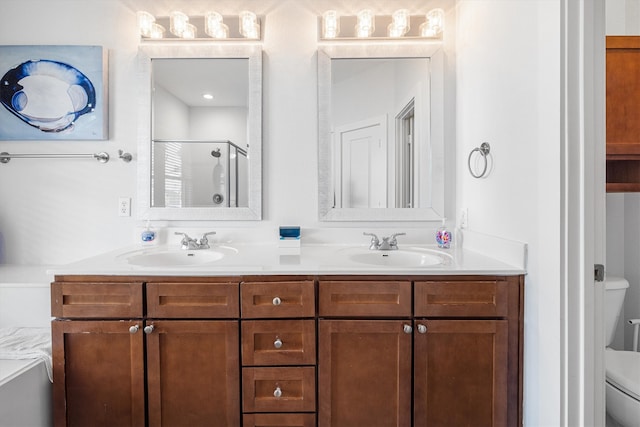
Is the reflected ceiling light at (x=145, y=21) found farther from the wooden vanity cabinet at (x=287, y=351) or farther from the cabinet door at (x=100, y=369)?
the cabinet door at (x=100, y=369)

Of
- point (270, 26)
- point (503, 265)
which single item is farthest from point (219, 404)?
point (270, 26)

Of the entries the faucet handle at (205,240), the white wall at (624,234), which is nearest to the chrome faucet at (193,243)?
the faucet handle at (205,240)

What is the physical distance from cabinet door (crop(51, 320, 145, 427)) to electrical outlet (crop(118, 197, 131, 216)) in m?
0.74

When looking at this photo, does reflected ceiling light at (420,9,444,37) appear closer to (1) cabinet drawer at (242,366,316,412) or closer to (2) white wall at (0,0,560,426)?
(2) white wall at (0,0,560,426)

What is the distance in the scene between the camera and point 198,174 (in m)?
1.81

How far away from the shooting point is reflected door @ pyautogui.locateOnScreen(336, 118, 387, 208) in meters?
1.77

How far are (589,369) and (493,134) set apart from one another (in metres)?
0.95

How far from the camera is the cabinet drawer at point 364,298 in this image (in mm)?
1240

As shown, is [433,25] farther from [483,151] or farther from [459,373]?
[459,373]

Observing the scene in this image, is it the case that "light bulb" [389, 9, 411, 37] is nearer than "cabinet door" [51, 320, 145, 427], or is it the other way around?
"cabinet door" [51, 320, 145, 427]

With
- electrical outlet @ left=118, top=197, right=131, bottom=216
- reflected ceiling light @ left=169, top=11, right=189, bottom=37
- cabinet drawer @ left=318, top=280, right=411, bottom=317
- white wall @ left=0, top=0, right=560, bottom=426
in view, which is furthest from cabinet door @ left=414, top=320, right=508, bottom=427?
reflected ceiling light @ left=169, top=11, right=189, bottom=37

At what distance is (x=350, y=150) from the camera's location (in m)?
1.78

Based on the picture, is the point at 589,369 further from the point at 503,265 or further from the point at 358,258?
the point at 358,258

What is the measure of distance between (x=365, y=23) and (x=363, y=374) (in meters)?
1.72
